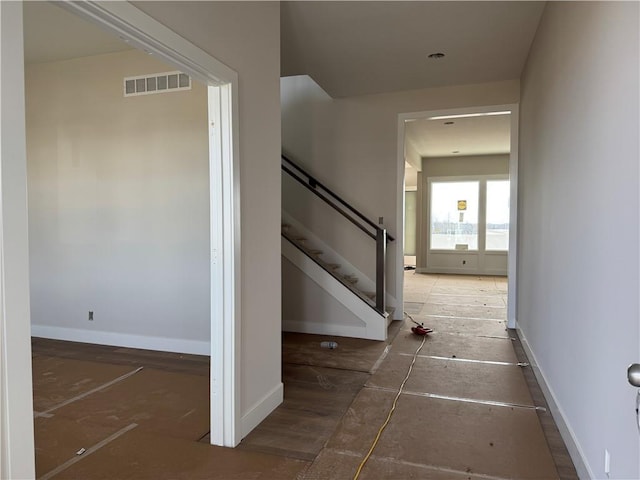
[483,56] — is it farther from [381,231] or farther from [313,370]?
[313,370]

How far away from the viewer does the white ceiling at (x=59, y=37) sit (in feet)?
10.9

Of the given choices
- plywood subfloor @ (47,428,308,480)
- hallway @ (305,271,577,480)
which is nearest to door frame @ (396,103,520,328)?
hallway @ (305,271,577,480)

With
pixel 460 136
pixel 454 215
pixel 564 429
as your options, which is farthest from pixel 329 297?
pixel 454 215

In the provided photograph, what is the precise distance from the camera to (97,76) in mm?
4305

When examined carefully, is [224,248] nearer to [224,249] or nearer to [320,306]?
[224,249]

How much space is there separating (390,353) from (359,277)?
1.55 meters

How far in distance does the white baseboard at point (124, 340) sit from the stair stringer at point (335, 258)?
7.16ft

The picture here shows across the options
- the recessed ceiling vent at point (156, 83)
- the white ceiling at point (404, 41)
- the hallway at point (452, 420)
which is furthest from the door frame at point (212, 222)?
the recessed ceiling vent at point (156, 83)

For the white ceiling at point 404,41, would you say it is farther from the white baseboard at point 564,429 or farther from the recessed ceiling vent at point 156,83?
the white baseboard at point 564,429

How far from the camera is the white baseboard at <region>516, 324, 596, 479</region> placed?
2071 mm

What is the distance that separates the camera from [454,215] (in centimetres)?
1051

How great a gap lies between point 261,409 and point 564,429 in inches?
72.7

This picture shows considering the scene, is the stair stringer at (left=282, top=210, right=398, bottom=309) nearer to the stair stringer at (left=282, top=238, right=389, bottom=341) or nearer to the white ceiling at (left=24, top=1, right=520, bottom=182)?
the stair stringer at (left=282, top=238, right=389, bottom=341)

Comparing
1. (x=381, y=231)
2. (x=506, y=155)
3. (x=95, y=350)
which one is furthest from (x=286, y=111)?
(x=506, y=155)
